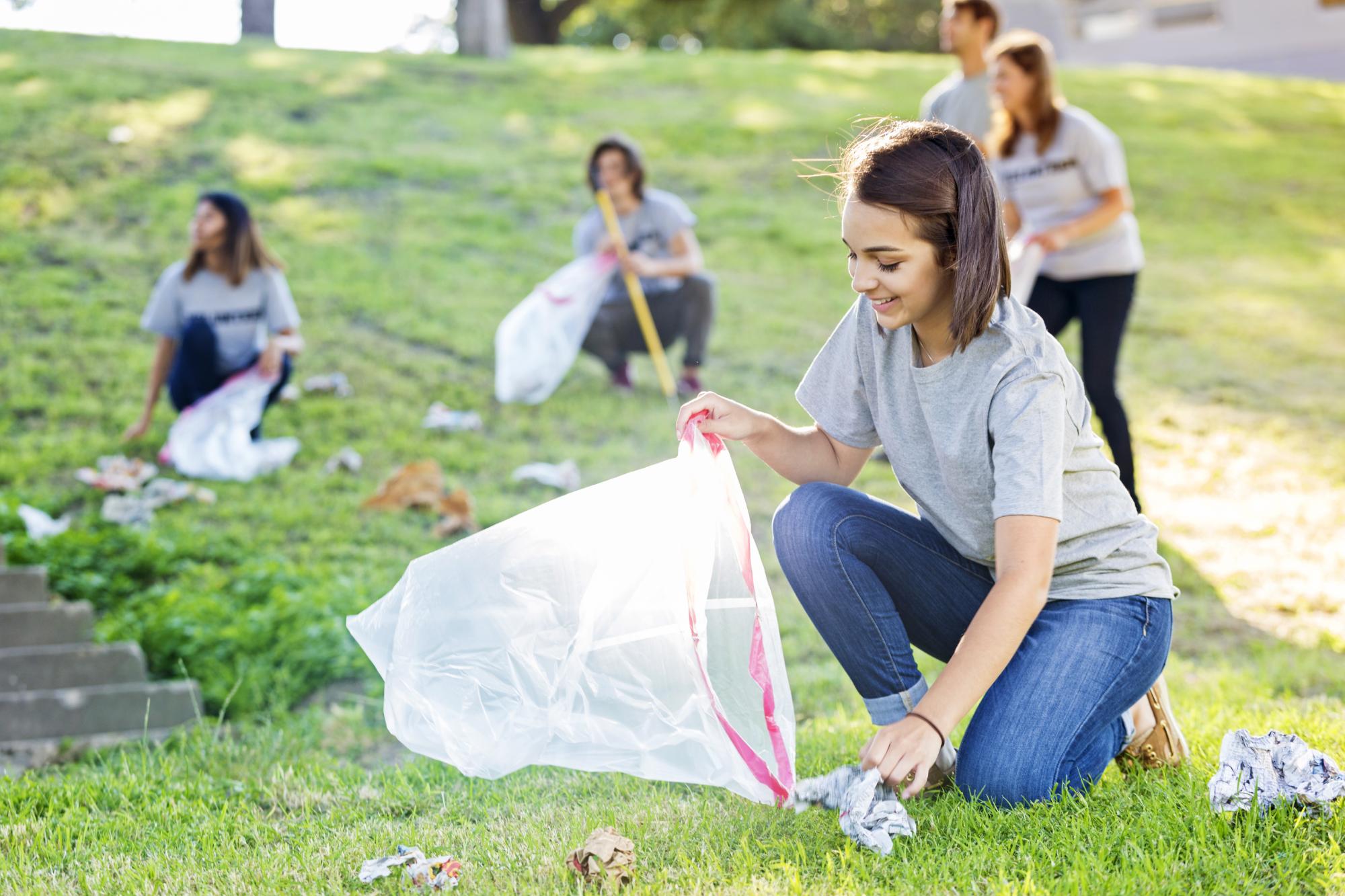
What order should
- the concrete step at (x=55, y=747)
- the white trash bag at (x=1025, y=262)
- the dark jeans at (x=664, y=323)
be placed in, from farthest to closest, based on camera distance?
the dark jeans at (x=664, y=323), the white trash bag at (x=1025, y=262), the concrete step at (x=55, y=747)

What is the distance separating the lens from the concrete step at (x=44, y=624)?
3.61 m

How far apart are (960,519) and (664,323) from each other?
4.52 metres

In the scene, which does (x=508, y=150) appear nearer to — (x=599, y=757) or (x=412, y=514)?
(x=412, y=514)

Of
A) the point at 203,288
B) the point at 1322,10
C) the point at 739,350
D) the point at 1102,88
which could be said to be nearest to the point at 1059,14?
the point at 1322,10

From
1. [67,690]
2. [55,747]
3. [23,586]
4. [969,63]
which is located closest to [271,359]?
[23,586]

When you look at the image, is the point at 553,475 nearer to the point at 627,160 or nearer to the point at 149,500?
the point at 149,500

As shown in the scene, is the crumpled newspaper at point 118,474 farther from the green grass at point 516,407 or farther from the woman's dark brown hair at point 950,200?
the woman's dark brown hair at point 950,200

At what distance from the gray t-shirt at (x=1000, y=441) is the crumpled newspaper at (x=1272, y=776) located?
31 centimetres

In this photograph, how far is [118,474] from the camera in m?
4.94

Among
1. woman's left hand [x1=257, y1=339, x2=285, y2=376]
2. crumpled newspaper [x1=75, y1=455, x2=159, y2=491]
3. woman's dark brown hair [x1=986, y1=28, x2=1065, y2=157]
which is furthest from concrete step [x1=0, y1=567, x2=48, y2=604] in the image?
woman's dark brown hair [x1=986, y1=28, x2=1065, y2=157]

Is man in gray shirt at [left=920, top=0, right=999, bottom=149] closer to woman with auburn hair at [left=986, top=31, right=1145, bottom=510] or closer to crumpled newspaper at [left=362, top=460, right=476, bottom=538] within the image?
woman with auburn hair at [left=986, top=31, right=1145, bottom=510]

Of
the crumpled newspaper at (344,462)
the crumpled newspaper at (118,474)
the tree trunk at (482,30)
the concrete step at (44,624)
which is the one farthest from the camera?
the tree trunk at (482,30)

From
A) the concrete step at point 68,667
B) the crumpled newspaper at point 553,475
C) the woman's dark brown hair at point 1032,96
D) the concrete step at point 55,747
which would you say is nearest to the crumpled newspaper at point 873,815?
the concrete step at point 55,747

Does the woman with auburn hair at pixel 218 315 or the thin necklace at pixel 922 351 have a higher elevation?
the thin necklace at pixel 922 351
